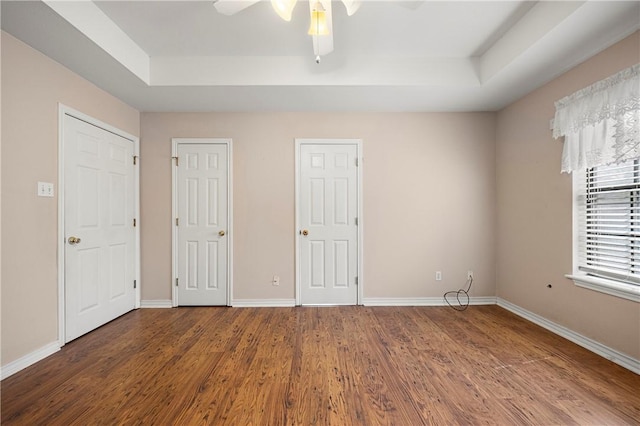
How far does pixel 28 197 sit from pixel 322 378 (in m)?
2.63

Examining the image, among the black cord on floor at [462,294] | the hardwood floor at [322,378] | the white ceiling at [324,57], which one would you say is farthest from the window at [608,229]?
the black cord on floor at [462,294]

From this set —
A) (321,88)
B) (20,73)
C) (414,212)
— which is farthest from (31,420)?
(414,212)

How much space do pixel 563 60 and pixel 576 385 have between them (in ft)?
8.42

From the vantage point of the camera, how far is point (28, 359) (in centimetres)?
208

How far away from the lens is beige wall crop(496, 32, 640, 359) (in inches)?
83.0

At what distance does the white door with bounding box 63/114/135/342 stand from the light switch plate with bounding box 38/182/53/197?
143 mm

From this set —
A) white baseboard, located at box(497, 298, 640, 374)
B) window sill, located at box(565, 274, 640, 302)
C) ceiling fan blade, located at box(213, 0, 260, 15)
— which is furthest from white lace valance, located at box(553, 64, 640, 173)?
ceiling fan blade, located at box(213, 0, 260, 15)

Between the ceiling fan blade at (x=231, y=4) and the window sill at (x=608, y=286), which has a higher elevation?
the ceiling fan blade at (x=231, y=4)

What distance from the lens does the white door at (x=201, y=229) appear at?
343 centimetres

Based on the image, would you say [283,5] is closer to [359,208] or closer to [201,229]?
[359,208]

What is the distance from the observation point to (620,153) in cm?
200

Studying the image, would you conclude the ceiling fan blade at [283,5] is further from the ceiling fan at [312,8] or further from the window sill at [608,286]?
the window sill at [608,286]

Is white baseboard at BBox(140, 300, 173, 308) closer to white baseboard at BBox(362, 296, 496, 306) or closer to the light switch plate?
the light switch plate

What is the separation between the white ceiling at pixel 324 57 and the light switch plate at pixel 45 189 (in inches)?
41.6
